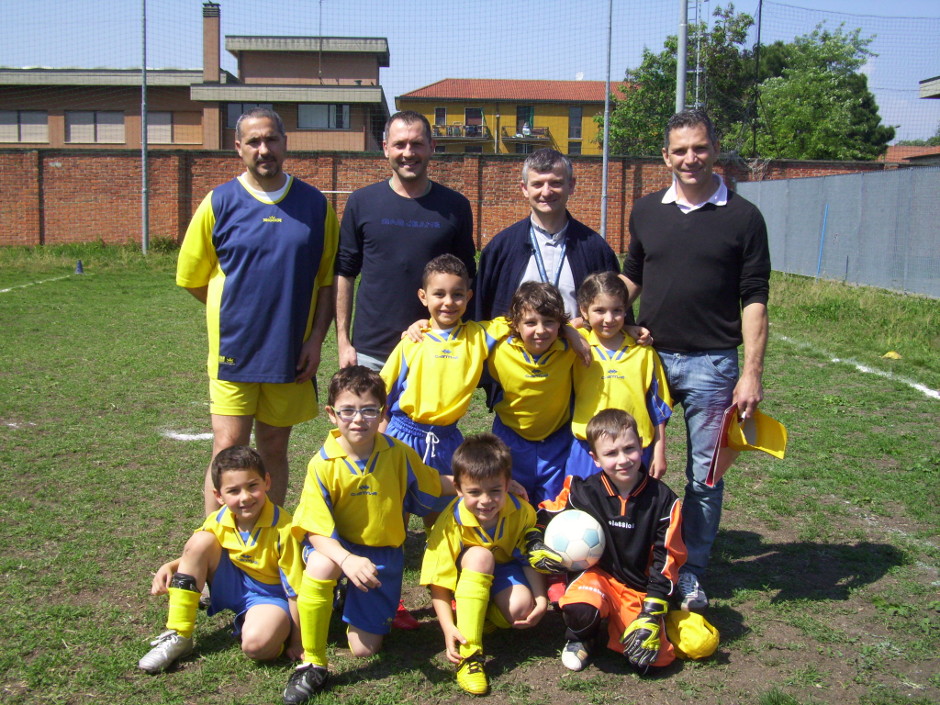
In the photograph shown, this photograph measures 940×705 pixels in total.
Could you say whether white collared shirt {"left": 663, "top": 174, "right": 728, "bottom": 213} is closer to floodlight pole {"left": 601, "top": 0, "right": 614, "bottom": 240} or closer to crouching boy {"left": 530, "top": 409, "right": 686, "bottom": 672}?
crouching boy {"left": 530, "top": 409, "right": 686, "bottom": 672}

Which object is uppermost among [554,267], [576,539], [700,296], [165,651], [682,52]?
[682,52]

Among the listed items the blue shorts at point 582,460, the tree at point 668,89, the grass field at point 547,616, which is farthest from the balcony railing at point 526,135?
the blue shorts at point 582,460

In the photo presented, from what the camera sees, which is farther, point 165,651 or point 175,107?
point 175,107

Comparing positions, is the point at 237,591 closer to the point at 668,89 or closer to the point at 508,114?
the point at 668,89

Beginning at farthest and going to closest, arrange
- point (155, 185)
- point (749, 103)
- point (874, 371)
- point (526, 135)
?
point (526, 135)
point (749, 103)
point (155, 185)
point (874, 371)

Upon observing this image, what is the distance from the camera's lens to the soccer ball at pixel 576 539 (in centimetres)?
341

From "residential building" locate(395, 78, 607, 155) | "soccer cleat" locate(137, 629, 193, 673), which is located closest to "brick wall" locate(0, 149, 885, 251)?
"soccer cleat" locate(137, 629, 193, 673)

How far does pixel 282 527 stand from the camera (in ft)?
11.5

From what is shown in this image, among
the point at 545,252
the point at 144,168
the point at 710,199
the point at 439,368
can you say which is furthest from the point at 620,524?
the point at 144,168

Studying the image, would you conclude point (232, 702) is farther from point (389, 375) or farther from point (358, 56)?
point (358, 56)

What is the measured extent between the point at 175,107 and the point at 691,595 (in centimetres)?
4285

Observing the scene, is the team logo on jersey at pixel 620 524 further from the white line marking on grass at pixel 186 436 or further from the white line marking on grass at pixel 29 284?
the white line marking on grass at pixel 29 284

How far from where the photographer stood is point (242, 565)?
347 centimetres

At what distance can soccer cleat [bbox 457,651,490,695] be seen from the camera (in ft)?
10.3
